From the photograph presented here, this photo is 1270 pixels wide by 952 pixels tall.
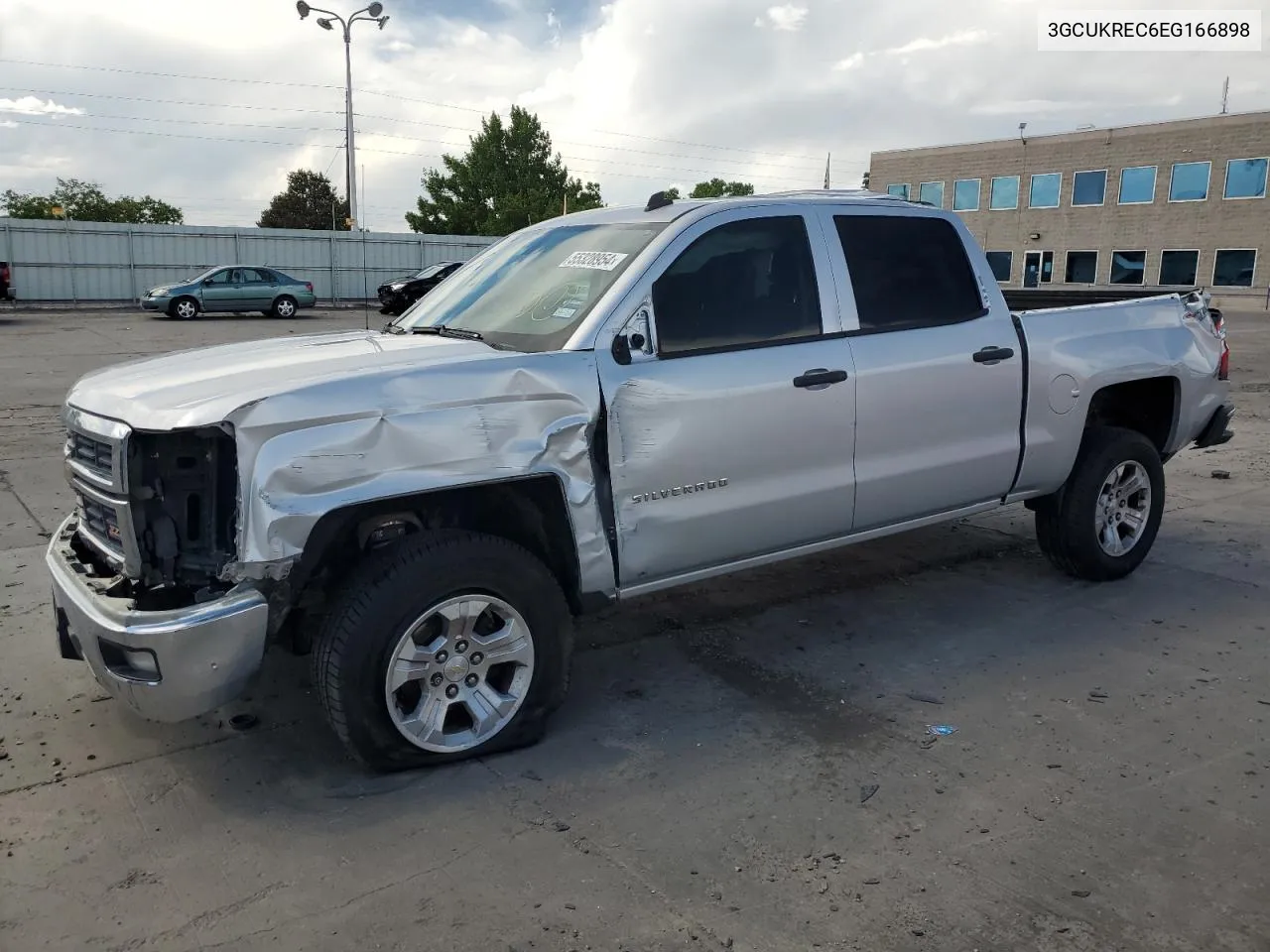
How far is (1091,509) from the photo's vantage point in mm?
5402

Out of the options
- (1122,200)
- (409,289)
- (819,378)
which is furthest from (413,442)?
(1122,200)

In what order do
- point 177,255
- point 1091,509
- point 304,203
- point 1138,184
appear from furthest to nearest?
point 304,203 < point 1138,184 < point 177,255 < point 1091,509

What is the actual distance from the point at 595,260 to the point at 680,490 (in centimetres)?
103

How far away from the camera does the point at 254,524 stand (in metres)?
3.15

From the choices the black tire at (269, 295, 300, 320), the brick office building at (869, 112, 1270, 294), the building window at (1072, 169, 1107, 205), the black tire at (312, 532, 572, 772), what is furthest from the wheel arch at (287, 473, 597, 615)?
the building window at (1072, 169, 1107, 205)

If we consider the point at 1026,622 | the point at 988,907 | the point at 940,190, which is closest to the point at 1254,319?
the point at 940,190

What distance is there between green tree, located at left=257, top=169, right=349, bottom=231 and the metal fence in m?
41.3

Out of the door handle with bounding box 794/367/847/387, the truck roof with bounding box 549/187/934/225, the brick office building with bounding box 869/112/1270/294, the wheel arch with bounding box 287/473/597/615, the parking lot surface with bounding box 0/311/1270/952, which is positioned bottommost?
the parking lot surface with bounding box 0/311/1270/952

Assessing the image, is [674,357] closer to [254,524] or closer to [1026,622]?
[254,524]

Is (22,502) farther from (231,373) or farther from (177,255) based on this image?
(177,255)

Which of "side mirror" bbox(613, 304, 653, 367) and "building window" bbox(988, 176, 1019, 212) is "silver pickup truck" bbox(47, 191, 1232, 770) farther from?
"building window" bbox(988, 176, 1019, 212)

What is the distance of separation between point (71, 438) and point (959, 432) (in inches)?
146

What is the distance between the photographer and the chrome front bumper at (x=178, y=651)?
10.2ft

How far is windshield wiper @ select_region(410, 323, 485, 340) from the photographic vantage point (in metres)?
4.16
